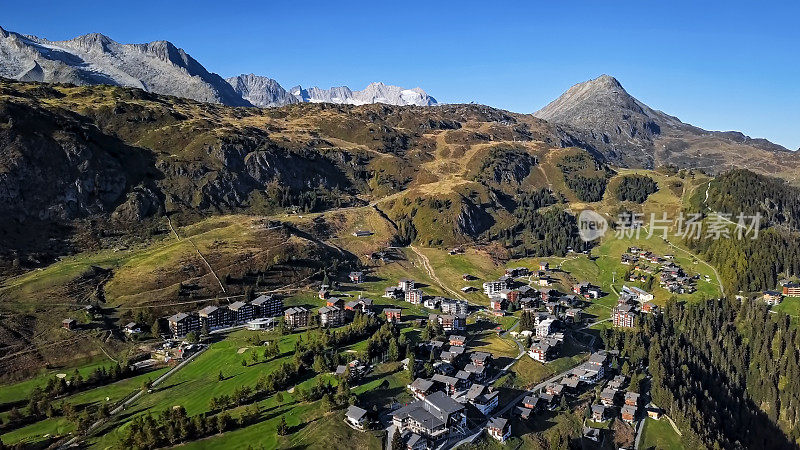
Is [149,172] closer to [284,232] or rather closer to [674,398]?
[284,232]

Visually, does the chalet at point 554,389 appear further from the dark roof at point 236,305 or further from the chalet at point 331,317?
the dark roof at point 236,305

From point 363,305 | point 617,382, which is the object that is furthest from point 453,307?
point 617,382

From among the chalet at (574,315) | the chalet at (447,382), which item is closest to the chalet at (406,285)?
the chalet at (574,315)

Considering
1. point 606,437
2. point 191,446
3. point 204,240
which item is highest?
point 204,240

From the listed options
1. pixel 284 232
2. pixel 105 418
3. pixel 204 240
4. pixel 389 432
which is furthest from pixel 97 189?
pixel 389 432

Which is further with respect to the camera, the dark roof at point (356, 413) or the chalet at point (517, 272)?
the chalet at point (517, 272)

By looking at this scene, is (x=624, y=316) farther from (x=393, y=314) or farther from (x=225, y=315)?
(x=225, y=315)
